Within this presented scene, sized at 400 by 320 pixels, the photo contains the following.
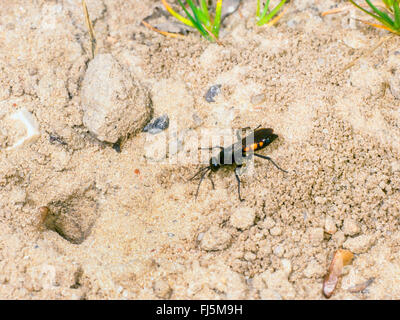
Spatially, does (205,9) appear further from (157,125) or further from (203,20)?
(157,125)

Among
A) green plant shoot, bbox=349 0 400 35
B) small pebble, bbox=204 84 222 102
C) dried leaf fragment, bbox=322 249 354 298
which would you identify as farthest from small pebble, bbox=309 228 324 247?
green plant shoot, bbox=349 0 400 35

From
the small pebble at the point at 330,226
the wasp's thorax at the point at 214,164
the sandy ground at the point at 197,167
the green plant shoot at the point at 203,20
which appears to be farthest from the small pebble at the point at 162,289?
the green plant shoot at the point at 203,20

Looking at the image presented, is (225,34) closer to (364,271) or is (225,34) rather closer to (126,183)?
(126,183)

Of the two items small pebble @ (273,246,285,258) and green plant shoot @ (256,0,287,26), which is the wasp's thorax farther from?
green plant shoot @ (256,0,287,26)

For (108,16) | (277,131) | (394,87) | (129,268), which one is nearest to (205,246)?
(129,268)

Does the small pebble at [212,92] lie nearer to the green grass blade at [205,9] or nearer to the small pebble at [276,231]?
the green grass blade at [205,9]

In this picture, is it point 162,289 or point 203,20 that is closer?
point 162,289

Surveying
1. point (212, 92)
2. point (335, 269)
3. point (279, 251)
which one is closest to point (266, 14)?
point (212, 92)
